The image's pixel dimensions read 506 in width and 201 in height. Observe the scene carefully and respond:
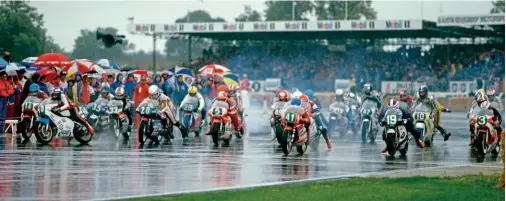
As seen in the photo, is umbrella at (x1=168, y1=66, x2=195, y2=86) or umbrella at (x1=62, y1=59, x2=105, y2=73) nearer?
umbrella at (x1=62, y1=59, x2=105, y2=73)

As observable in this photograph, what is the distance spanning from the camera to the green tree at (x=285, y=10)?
105375mm

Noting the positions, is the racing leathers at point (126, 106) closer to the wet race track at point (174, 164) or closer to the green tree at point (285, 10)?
the wet race track at point (174, 164)

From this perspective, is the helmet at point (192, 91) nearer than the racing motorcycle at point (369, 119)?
No

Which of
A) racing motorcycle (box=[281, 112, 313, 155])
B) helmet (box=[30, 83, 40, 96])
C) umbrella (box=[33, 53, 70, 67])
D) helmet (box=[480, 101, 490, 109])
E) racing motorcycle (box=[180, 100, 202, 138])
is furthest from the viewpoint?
umbrella (box=[33, 53, 70, 67])

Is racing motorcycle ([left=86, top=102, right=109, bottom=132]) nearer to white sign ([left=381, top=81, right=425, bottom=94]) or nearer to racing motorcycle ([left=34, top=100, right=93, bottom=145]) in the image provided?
racing motorcycle ([left=34, top=100, right=93, bottom=145])

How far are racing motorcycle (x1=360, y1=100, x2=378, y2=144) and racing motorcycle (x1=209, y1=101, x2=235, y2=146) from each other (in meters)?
4.01

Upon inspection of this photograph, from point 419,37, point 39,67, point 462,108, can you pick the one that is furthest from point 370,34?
point 39,67

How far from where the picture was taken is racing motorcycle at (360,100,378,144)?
1271 inches

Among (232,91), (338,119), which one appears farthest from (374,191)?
(338,119)

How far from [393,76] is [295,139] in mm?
43926

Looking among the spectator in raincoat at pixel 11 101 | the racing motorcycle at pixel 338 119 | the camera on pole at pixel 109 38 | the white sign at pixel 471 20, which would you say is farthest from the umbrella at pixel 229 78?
the white sign at pixel 471 20

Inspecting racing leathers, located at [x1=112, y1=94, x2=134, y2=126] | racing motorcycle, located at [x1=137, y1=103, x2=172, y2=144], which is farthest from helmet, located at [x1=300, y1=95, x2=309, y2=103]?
racing leathers, located at [x1=112, y1=94, x2=134, y2=126]

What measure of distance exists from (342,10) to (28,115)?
72653 millimetres

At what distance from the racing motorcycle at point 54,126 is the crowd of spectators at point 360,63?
38743mm
